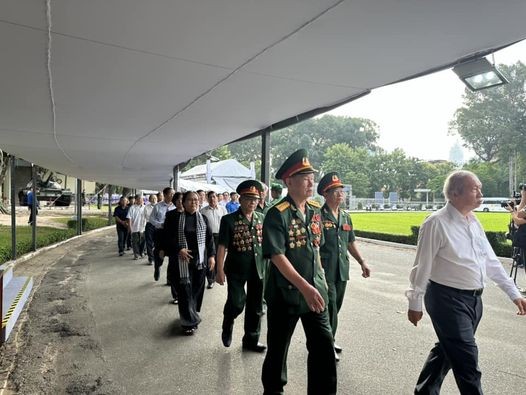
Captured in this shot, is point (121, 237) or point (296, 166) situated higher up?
point (296, 166)

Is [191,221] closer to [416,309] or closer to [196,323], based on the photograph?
[196,323]

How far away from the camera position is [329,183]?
14.2 feet

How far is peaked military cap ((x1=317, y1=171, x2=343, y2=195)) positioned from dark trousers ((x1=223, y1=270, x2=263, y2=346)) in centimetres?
112

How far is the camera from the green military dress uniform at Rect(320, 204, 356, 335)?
3764 millimetres

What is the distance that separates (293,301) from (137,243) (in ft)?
30.0

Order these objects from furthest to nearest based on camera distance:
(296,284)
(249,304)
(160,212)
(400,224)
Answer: (400,224) < (160,212) < (249,304) < (296,284)

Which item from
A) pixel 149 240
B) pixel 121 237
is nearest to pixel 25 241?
pixel 121 237

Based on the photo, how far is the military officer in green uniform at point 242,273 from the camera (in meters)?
4.32

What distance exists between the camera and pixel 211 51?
2.84 meters

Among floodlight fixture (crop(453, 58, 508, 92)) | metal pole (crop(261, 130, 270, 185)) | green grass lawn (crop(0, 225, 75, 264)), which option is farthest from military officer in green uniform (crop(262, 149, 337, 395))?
green grass lawn (crop(0, 225, 75, 264))

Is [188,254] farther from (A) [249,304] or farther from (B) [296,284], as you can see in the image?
(B) [296,284]

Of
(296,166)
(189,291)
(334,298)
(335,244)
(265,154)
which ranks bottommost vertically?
(189,291)

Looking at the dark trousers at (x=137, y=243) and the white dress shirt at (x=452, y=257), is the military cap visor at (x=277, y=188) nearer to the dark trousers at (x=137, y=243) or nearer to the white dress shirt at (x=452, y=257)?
the white dress shirt at (x=452, y=257)

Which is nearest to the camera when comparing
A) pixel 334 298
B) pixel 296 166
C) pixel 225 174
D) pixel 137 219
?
pixel 296 166
